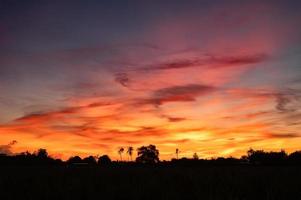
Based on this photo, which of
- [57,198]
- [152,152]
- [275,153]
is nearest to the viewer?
[57,198]

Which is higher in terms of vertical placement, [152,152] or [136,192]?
[152,152]

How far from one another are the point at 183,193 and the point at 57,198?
14.0 ft

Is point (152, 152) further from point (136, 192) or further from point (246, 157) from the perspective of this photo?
point (136, 192)

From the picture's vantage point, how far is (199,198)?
1297cm

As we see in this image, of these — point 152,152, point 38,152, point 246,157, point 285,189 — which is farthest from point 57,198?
point 152,152

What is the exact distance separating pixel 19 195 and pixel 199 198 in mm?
5842

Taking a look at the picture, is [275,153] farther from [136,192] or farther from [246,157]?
[136,192]

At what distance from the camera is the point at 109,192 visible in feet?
49.4

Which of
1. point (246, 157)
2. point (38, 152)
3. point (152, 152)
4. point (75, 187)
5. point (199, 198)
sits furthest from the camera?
point (152, 152)

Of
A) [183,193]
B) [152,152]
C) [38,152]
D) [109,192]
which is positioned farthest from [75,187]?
[152,152]

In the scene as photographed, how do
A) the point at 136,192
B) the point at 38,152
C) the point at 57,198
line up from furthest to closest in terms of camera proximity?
the point at 38,152, the point at 136,192, the point at 57,198

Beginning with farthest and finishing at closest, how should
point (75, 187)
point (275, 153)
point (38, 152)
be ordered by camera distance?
point (38, 152), point (275, 153), point (75, 187)

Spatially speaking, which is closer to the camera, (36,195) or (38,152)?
(36,195)

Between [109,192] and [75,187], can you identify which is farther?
[75,187]
